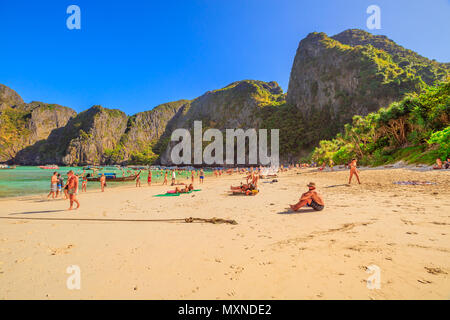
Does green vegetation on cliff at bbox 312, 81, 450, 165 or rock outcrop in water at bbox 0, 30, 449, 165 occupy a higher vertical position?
rock outcrop in water at bbox 0, 30, 449, 165

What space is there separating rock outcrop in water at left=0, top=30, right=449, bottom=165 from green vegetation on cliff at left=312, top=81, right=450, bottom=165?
51.2 m

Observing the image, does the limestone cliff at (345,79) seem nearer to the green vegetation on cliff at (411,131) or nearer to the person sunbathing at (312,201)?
the green vegetation on cliff at (411,131)

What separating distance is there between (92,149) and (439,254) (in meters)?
200

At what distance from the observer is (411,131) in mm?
23750

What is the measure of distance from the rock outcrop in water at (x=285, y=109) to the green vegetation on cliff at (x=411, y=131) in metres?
51.2

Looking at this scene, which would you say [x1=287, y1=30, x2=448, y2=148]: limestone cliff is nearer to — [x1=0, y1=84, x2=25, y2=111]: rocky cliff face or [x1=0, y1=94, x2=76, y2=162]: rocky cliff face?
[x1=0, y1=94, x2=76, y2=162]: rocky cliff face

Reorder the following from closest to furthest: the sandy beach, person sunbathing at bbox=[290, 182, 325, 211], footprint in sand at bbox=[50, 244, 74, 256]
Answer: the sandy beach, footprint in sand at bbox=[50, 244, 74, 256], person sunbathing at bbox=[290, 182, 325, 211]

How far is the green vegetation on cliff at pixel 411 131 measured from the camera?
17.6 metres

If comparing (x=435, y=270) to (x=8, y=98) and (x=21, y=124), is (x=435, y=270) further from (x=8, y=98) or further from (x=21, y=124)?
(x=8, y=98)

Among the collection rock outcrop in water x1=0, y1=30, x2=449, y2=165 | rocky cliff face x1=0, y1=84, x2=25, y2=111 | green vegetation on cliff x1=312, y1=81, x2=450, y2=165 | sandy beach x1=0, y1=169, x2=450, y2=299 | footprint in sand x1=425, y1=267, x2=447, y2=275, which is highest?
rocky cliff face x1=0, y1=84, x2=25, y2=111

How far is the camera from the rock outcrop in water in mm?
73688

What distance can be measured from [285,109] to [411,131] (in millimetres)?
83712

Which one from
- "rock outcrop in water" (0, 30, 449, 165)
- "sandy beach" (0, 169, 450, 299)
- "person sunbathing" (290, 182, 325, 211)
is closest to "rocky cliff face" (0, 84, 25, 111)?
"rock outcrop in water" (0, 30, 449, 165)

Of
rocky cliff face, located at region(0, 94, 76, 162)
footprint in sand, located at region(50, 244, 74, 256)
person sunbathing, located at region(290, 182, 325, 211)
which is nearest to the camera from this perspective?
footprint in sand, located at region(50, 244, 74, 256)
